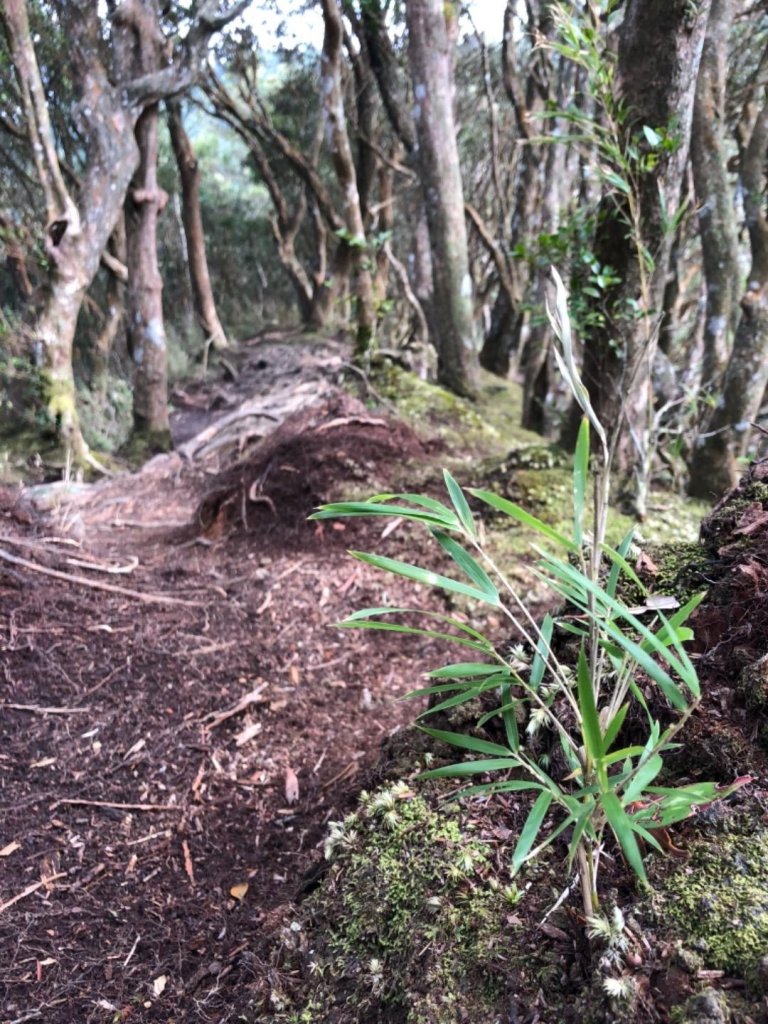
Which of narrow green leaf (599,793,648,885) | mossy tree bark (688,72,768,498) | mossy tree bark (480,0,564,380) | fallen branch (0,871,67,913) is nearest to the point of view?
narrow green leaf (599,793,648,885)

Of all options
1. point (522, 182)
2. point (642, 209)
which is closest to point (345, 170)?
point (522, 182)

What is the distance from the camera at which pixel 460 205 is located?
621cm

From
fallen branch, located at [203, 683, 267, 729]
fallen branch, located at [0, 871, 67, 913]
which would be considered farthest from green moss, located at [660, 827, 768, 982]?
fallen branch, located at [203, 683, 267, 729]

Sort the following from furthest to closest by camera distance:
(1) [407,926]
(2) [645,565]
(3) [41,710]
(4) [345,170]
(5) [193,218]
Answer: (5) [193,218]
(4) [345,170]
(3) [41,710]
(2) [645,565]
(1) [407,926]

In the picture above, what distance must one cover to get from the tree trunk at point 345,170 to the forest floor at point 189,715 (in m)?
1.51

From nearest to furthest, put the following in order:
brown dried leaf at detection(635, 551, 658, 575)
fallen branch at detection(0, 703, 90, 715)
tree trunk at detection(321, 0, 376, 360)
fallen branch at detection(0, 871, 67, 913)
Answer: brown dried leaf at detection(635, 551, 658, 575) → fallen branch at detection(0, 871, 67, 913) → fallen branch at detection(0, 703, 90, 715) → tree trunk at detection(321, 0, 376, 360)

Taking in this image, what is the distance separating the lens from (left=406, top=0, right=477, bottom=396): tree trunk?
5.84 metres

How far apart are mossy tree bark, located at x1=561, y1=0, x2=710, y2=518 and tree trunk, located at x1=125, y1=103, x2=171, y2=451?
590cm

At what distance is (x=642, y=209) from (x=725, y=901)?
11.1ft

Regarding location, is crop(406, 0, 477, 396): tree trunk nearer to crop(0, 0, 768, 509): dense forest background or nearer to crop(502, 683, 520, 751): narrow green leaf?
crop(0, 0, 768, 509): dense forest background

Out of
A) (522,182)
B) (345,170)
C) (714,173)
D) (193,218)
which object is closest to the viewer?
(714,173)

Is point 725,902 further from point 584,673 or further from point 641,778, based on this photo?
point 584,673

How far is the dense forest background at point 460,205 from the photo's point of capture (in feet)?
11.2

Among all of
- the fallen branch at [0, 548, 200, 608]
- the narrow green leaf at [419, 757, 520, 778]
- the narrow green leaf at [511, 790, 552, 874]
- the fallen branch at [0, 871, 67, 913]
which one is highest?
the narrow green leaf at [511, 790, 552, 874]
